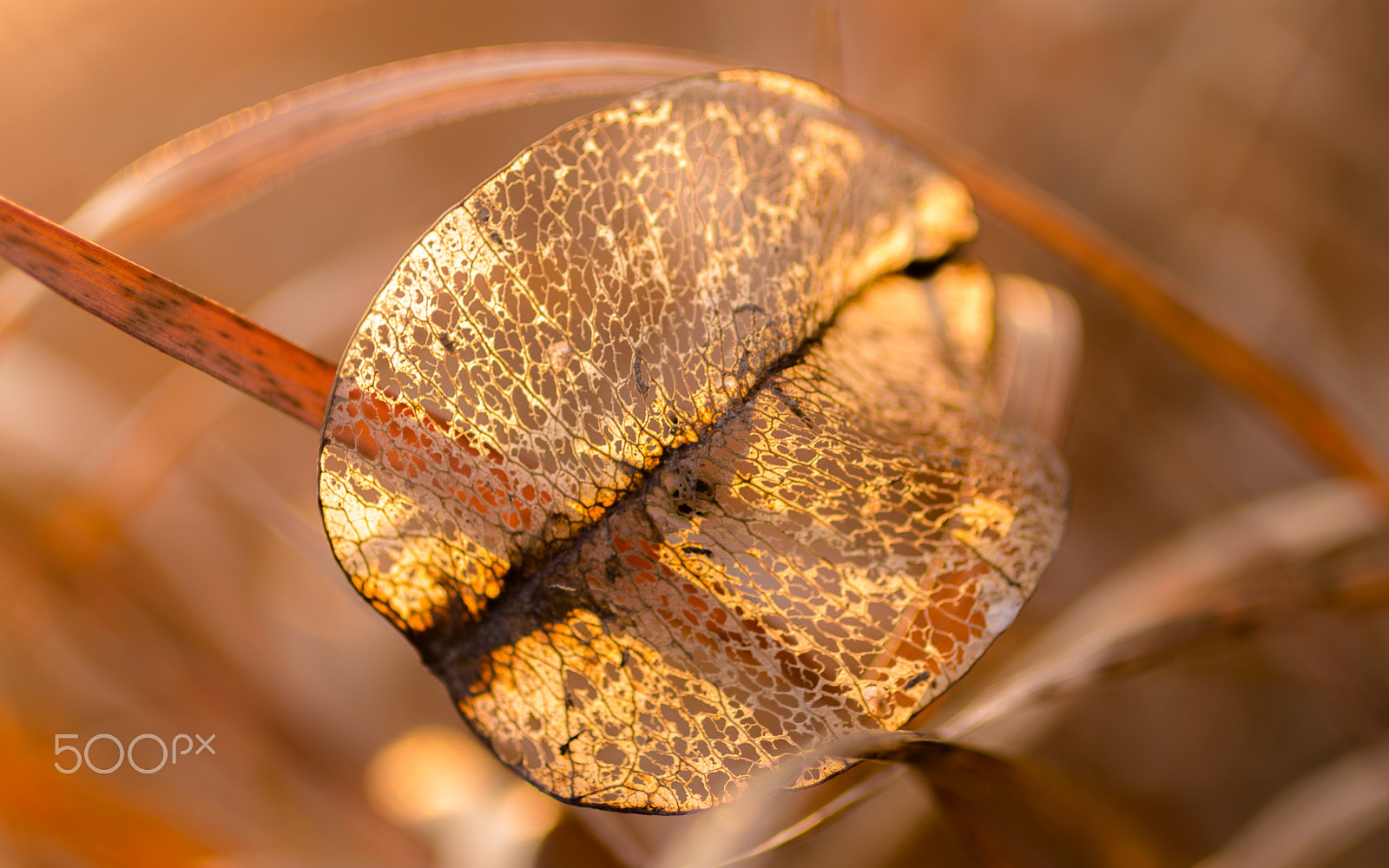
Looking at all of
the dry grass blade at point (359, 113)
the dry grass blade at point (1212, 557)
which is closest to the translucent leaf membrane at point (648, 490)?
the dry grass blade at point (359, 113)

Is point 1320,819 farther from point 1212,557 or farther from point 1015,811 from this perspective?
point 1015,811

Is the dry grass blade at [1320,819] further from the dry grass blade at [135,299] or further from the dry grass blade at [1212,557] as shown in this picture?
the dry grass blade at [135,299]

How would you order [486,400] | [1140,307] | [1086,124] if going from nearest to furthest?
[486,400]
[1140,307]
[1086,124]

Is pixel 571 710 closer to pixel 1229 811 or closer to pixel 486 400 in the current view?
pixel 486 400

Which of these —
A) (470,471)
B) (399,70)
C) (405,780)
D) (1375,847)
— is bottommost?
(1375,847)

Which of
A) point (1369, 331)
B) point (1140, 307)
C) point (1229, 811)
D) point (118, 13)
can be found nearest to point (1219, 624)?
point (1140, 307)

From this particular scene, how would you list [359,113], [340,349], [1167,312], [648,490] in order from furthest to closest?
[340,349] < [1167,312] < [359,113] < [648,490]

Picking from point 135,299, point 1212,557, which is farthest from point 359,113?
point 1212,557
